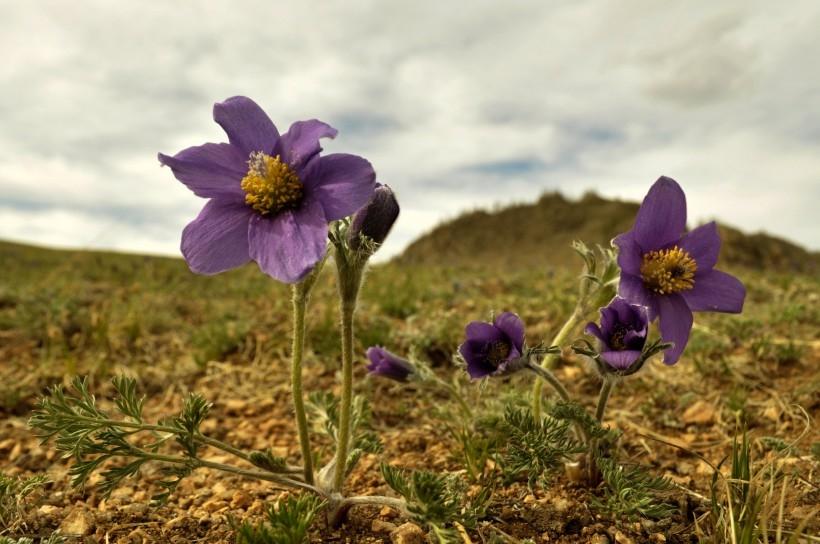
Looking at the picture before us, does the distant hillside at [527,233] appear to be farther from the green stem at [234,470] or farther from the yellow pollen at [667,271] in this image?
the green stem at [234,470]

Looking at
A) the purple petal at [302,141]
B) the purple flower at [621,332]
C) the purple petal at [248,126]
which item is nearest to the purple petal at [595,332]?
the purple flower at [621,332]

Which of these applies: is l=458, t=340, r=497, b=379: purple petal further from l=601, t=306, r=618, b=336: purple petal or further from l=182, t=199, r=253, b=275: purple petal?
l=182, t=199, r=253, b=275: purple petal

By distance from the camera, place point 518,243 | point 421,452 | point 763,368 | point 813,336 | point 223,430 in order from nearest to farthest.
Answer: point 421,452
point 223,430
point 763,368
point 813,336
point 518,243

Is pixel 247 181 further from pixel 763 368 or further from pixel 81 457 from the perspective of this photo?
pixel 763 368

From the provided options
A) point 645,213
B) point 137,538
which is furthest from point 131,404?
point 645,213

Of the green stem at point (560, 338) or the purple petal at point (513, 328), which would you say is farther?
the green stem at point (560, 338)

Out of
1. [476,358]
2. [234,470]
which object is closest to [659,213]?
[476,358]
